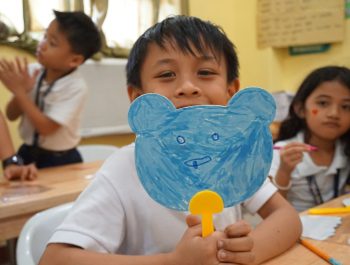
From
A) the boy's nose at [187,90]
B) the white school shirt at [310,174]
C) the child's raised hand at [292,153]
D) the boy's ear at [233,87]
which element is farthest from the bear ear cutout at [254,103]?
the white school shirt at [310,174]

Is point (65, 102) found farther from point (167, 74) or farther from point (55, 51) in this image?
point (167, 74)

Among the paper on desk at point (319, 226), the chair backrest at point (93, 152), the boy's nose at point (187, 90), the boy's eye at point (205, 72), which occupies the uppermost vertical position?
the boy's eye at point (205, 72)

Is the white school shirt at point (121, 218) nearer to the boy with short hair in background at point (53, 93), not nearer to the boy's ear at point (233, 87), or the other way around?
the boy's ear at point (233, 87)

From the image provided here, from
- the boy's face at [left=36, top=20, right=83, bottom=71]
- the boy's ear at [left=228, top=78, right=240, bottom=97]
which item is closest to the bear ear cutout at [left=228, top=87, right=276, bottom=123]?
the boy's ear at [left=228, top=78, right=240, bottom=97]

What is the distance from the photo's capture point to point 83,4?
8.51 ft

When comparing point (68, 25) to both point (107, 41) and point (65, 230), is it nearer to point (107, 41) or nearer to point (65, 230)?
point (107, 41)

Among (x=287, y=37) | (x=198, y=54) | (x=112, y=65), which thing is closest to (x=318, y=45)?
(x=287, y=37)

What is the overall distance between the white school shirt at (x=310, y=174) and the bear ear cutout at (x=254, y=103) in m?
0.79

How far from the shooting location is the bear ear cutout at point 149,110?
546 millimetres

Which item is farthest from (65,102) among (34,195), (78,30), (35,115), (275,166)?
(275,166)

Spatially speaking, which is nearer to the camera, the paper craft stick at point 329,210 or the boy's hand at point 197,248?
the boy's hand at point 197,248

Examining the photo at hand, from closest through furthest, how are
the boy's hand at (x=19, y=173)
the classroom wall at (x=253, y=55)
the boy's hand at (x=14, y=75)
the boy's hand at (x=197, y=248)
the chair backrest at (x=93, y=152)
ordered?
1. the boy's hand at (x=197, y=248)
2. the boy's hand at (x=19, y=173)
3. the boy's hand at (x=14, y=75)
4. the chair backrest at (x=93, y=152)
5. the classroom wall at (x=253, y=55)

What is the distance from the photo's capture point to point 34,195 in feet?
3.99

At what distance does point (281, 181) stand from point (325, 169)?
0.20 m
